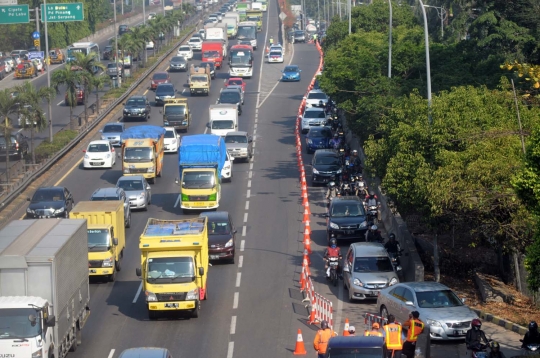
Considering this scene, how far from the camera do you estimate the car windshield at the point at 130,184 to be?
128 ft

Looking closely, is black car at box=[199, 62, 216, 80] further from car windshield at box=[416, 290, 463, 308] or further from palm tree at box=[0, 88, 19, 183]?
car windshield at box=[416, 290, 463, 308]

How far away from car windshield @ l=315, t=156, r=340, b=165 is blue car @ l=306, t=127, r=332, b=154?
6131mm

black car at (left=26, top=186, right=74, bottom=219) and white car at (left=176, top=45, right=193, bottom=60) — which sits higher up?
white car at (left=176, top=45, right=193, bottom=60)

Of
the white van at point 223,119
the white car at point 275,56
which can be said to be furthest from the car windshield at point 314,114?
the white car at point 275,56

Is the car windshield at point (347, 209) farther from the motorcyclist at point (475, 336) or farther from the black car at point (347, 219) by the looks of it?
the motorcyclist at point (475, 336)

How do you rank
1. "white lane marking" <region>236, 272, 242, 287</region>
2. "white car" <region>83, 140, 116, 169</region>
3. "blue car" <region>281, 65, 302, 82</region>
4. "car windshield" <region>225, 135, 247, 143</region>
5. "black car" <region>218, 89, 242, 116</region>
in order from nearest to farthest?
"white lane marking" <region>236, 272, 242, 287</region>
"white car" <region>83, 140, 116, 169</region>
"car windshield" <region>225, 135, 247, 143</region>
"black car" <region>218, 89, 242, 116</region>
"blue car" <region>281, 65, 302, 82</region>

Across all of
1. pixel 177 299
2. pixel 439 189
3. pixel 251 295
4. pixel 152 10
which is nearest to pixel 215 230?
pixel 251 295

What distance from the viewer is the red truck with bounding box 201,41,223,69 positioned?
8369 centimetres

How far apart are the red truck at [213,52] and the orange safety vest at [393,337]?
211ft

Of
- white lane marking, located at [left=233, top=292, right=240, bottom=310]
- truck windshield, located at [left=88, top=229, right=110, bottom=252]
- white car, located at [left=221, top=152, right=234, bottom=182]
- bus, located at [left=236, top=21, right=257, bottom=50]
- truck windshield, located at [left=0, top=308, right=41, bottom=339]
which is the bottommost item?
white lane marking, located at [left=233, top=292, right=240, bottom=310]

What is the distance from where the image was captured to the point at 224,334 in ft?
78.1

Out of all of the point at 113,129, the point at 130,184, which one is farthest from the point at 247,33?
the point at 130,184

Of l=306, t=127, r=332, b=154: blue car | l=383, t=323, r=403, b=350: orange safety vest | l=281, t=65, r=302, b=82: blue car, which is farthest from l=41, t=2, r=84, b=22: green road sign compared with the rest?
l=383, t=323, r=403, b=350: orange safety vest

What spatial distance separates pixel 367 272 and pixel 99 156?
23581mm
